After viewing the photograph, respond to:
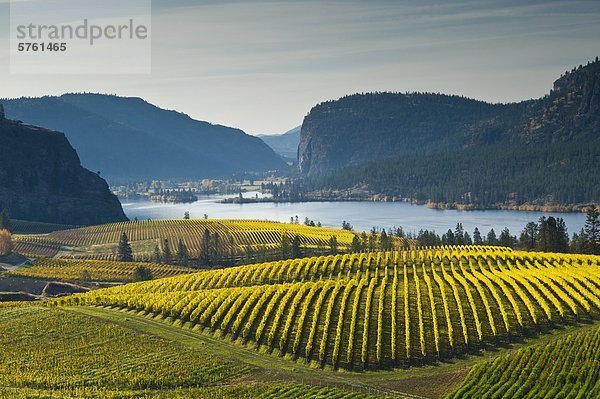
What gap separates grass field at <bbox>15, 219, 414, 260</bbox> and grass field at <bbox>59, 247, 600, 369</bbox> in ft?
221

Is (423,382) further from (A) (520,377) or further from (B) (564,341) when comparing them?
(B) (564,341)

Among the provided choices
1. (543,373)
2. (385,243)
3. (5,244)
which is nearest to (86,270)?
(5,244)

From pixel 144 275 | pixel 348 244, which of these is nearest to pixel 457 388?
pixel 144 275

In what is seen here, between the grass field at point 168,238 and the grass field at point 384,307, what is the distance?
6731 centimetres

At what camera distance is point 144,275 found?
112 m

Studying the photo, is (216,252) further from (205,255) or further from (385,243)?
(385,243)

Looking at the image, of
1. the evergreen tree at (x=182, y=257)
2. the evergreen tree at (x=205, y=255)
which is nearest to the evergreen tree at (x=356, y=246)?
the evergreen tree at (x=205, y=255)

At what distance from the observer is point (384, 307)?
6712cm

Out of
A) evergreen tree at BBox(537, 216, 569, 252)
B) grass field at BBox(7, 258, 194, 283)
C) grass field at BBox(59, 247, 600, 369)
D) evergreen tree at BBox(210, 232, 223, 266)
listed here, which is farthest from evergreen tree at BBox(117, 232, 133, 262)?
evergreen tree at BBox(537, 216, 569, 252)

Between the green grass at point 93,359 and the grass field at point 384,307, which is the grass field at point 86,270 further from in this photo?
the green grass at point 93,359

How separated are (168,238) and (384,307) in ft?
361

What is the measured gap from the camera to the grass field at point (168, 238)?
154 m

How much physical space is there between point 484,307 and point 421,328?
26.6 feet

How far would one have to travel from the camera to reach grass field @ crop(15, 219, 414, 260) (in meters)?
A: 154
